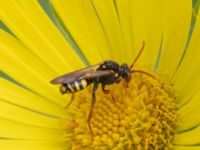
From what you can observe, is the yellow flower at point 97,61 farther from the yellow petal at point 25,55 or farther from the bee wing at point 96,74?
the bee wing at point 96,74

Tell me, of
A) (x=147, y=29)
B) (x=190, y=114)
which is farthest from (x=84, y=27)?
(x=190, y=114)

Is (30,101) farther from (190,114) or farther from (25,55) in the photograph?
(190,114)

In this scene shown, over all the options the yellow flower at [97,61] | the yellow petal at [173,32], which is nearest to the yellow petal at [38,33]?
the yellow flower at [97,61]

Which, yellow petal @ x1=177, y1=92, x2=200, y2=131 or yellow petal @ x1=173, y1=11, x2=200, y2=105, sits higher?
yellow petal @ x1=173, y1=11, x2=200, y2=105

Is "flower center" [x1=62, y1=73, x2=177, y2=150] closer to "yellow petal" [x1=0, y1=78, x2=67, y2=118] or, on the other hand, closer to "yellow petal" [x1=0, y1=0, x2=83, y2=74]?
"yellow petal" [x1=0, y1=78, x2=67, y2=118]

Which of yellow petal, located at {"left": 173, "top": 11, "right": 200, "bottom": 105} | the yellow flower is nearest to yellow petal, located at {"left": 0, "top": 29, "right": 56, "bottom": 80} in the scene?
the yellow flower

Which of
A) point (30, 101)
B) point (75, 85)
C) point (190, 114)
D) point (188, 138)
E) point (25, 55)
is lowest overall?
point (188, 138)

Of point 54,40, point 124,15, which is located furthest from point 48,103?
point 124,15
